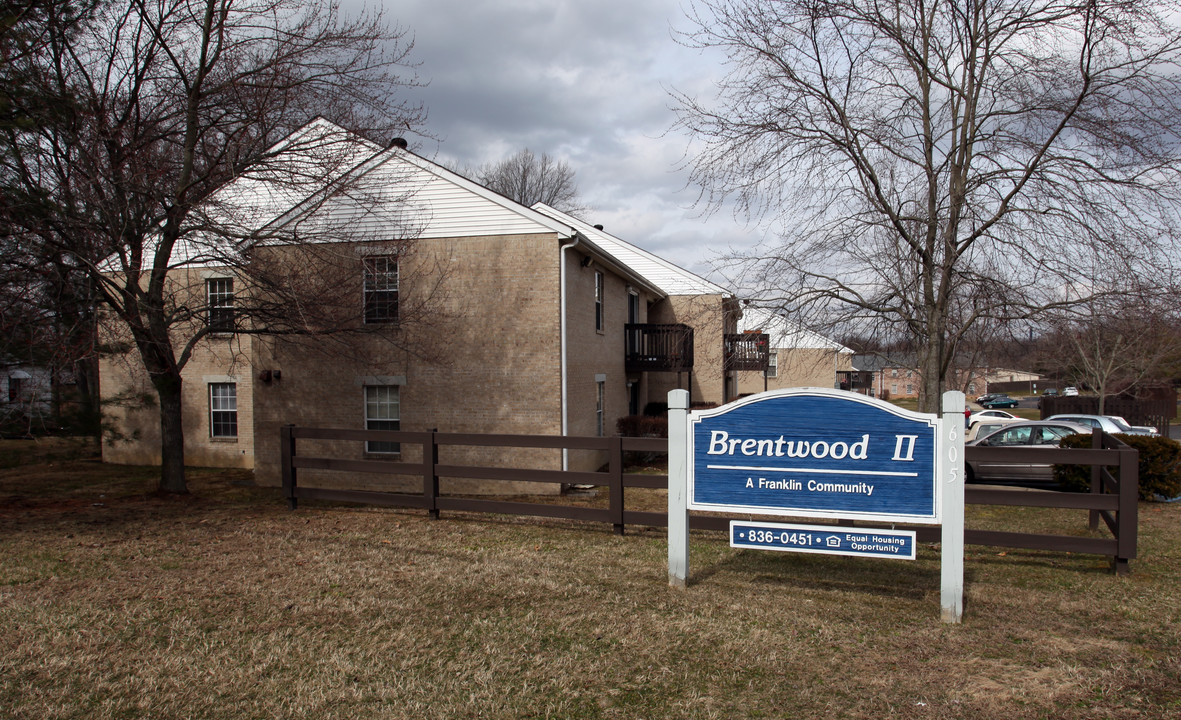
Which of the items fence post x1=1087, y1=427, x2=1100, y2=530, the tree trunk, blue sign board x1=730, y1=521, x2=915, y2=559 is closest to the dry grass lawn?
blue sign board x1=730, y1=521, x2=915, y2=559

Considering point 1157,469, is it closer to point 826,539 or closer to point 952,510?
point 952,510

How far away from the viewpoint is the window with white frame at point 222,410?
19.1 meters

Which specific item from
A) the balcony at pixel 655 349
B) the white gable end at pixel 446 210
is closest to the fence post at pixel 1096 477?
the white gable end at pixel 446 210

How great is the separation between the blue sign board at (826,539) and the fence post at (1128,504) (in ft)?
8.44

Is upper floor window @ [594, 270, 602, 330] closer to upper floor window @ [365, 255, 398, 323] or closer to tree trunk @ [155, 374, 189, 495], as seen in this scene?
upper floor window @ [365, 255, 398, 323]

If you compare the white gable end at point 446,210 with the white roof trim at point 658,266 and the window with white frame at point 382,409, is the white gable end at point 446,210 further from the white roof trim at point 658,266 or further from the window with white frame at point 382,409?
the white roof trim at point 658,266

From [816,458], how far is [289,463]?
7.74m

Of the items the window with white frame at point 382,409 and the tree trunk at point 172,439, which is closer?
the tree trunk at point 172,439

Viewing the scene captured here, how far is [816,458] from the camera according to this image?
6031 mm

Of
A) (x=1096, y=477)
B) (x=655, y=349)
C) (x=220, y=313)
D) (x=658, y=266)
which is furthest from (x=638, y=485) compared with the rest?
(x=658, y=266)

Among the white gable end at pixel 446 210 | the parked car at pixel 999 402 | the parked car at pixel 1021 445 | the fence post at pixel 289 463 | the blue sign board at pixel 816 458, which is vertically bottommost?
the parked car at pixel 999 402

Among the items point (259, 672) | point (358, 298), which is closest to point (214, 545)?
A: point (259, 672)

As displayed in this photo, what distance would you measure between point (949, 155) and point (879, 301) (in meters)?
2.09

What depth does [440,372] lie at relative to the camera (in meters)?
14.7
